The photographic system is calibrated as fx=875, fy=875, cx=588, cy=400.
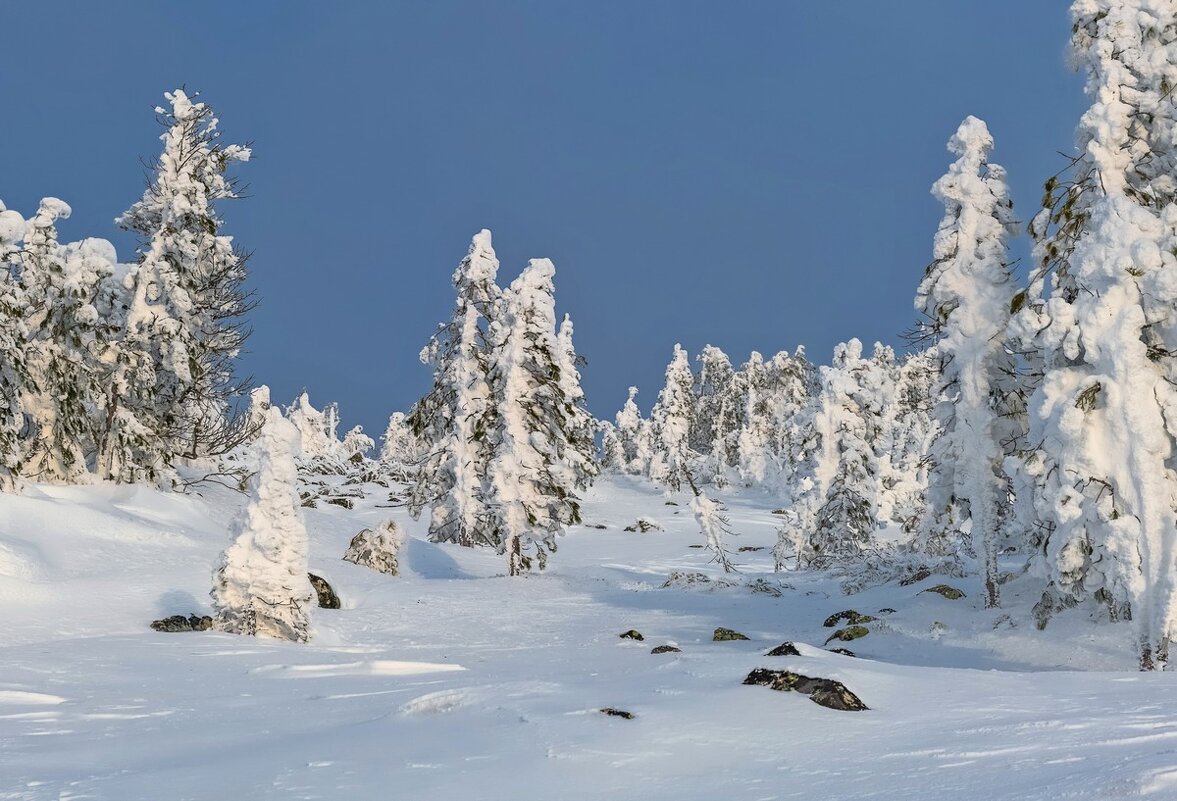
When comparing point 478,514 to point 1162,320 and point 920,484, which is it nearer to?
point 1162,320

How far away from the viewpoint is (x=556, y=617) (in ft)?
57.9

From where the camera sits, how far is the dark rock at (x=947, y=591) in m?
17.7

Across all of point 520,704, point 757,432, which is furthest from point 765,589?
point 757,432

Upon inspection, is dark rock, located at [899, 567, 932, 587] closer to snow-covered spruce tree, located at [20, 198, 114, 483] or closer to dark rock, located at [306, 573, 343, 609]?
dark rock, located at [306, 573, 343, 609]

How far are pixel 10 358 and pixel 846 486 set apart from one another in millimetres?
25230

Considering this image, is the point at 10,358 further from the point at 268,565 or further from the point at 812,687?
the point at 812,687

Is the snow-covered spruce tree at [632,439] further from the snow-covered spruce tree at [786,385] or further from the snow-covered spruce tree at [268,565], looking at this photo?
the snow-covered spruce tree at [268,565]

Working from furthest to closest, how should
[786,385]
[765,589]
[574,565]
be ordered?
[786,385] < [574,565] < [765,589]

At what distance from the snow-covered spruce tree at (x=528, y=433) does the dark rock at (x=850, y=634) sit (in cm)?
1003

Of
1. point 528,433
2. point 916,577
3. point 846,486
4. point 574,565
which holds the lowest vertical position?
point 916,577

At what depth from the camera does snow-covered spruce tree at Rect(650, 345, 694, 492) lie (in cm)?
6688

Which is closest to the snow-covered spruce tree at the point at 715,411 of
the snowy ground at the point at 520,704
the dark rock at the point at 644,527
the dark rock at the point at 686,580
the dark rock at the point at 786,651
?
the dark rock at the point at 644,527

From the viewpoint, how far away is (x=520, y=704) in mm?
7066

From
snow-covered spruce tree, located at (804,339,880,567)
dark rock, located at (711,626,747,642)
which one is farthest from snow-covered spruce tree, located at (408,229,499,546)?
dark rock, located at (711,626,747,642)
